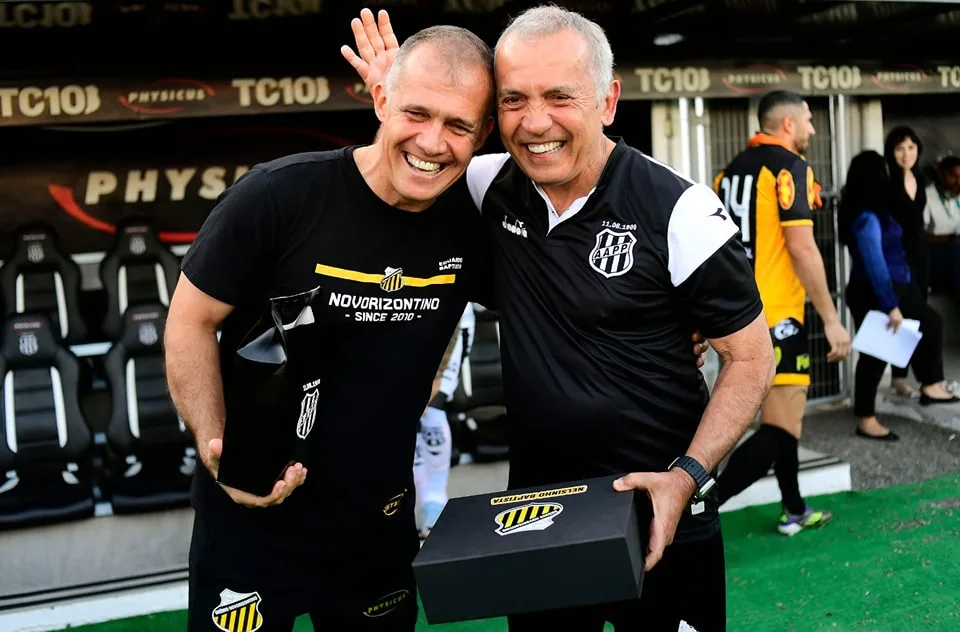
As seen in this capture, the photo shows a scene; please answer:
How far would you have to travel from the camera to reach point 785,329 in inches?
153

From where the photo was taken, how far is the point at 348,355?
1.92 m

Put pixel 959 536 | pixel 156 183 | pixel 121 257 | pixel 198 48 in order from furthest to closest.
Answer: pixel 156 183 < pixel 121 257 < pixel 198 48 < pixel 959 536

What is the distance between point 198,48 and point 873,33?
3.96 m

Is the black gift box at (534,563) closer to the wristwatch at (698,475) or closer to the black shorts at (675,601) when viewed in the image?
the wristwatch at (698,475)

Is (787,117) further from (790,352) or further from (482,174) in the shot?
(482,174)

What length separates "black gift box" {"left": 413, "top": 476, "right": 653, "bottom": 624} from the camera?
154cm

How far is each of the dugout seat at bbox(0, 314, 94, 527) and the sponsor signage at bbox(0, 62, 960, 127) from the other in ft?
3.78

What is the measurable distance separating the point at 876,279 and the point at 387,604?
158 inches

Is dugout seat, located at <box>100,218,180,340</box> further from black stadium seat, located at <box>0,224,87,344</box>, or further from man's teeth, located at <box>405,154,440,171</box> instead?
man's teeth, located at <box>405,154,440,171</box>

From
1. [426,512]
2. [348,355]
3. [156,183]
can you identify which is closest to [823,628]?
[426,512]

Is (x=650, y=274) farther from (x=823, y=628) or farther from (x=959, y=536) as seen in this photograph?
(x=959, y=536)

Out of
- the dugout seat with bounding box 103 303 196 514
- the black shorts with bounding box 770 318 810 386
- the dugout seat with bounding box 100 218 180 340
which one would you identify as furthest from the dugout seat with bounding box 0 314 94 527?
the black shorts with bounding box 770 318 810 386

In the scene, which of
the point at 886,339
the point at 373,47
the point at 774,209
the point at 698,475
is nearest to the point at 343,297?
the point at 373,47

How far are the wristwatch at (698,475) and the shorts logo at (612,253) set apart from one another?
1.32 ft
